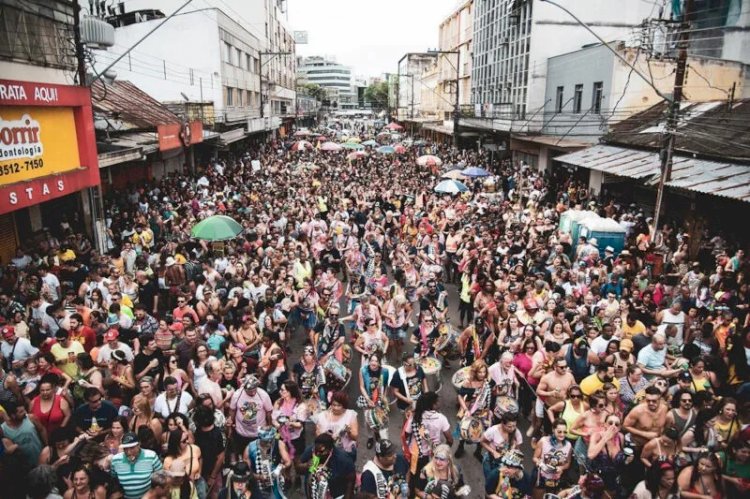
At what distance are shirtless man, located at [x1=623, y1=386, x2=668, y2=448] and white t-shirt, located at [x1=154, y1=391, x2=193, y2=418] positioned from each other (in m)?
4.69

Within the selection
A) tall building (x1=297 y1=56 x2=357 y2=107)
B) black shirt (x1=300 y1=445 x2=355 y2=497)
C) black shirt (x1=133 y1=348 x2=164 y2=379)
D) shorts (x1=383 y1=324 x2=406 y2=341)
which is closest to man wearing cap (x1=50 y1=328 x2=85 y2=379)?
black shirt (x1=133 y1=348 x2=164 y2=379)

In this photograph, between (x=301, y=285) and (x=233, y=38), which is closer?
(x=301, y=285)

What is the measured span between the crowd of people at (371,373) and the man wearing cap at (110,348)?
0.03m

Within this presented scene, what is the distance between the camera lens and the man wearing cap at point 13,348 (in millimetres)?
6782

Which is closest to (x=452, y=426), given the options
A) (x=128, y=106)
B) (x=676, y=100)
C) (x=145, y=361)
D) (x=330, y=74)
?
(x=145, y=361)

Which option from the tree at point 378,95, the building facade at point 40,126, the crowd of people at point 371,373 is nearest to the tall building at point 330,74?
the tree at point 378,95

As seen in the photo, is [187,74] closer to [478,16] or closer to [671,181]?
[478,16]

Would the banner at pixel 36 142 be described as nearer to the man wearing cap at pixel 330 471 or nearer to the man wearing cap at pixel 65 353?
the man wearing cap at pixel 65 353

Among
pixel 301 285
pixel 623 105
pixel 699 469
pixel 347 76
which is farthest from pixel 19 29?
pixel 347 76

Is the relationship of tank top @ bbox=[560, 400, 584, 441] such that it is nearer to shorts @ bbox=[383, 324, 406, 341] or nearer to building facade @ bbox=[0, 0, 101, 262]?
shorts @ bbox=[383, 324, 406, 341]

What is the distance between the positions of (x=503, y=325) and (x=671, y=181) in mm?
7051

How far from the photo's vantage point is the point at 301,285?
10211 millimetres

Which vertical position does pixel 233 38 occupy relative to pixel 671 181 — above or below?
above

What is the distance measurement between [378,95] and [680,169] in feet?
448
